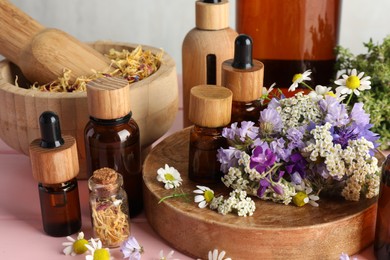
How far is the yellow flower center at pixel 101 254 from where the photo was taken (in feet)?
2.35

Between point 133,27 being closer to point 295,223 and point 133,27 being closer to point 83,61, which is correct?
point 83,61

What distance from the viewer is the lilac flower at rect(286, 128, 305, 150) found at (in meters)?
0.73

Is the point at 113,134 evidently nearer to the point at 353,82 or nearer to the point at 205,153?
the point at 205,153

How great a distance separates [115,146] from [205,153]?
11 cm

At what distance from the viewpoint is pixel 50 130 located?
73cm

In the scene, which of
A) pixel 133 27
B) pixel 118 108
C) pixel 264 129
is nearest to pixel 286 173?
pixel 264 129

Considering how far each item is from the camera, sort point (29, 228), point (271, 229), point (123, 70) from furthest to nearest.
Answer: point (123, 70) → point (29, 228) → point (271, 229)

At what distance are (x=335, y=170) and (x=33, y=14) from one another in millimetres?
1009

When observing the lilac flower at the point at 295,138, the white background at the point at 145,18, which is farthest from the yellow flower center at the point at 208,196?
the white background at the point at 145,18

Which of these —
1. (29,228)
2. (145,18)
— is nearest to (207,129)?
(29,228)

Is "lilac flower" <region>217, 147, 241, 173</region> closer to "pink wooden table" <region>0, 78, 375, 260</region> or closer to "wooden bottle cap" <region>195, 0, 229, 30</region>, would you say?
"pink wooden table" <region>0, 78, 375, 260</region>

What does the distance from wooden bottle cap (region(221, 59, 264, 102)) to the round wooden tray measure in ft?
0.44

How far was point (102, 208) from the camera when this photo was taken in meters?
0.75

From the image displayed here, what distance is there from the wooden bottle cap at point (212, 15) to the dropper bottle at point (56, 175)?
11.4 inches
